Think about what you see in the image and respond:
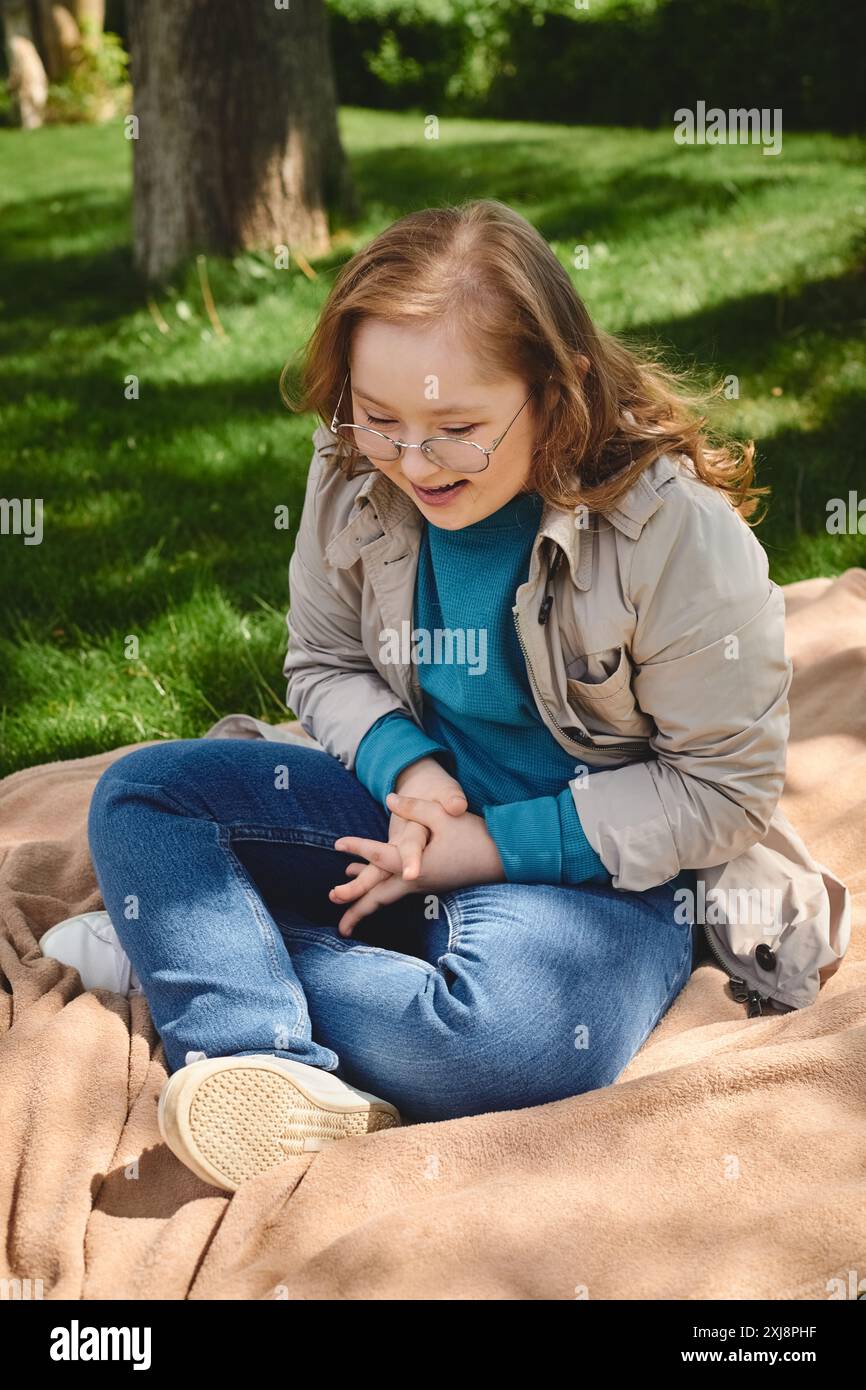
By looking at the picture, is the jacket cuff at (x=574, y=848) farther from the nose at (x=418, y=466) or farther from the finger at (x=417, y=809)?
the nose at (x=418, y=466)

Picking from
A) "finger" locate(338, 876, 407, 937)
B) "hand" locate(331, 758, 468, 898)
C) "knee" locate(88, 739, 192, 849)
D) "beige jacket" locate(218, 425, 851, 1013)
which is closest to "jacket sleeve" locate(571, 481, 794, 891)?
"beige jacket" locate(218, 425, 851, 1013)

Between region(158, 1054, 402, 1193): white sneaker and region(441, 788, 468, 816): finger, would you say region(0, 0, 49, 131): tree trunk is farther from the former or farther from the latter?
region(158, 1054, 402, 1193): white sneaker

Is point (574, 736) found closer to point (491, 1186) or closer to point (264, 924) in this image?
point (264, 924)

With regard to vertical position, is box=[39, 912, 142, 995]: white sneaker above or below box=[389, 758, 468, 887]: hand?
below

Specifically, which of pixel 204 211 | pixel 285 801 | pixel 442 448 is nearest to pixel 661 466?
pixel 442 448

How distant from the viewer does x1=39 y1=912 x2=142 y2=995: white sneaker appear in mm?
2338

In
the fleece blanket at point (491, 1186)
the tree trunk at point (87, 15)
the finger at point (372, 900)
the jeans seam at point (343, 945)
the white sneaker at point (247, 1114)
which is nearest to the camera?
the fleece blanket at point (491, 1186)

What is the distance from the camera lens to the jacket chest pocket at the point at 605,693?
2.09m

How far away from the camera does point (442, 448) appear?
1945 mm

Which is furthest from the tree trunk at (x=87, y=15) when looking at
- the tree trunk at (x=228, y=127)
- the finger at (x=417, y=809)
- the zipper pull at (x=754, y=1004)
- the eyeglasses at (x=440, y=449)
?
the zipper pull at (x=754, y=1004)

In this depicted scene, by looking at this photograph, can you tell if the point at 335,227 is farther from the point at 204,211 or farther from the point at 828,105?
the point at 828,105

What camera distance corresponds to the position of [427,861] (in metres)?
2.16

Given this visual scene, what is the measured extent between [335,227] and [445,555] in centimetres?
494

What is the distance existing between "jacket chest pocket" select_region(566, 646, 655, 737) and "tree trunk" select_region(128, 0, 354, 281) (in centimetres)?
481
